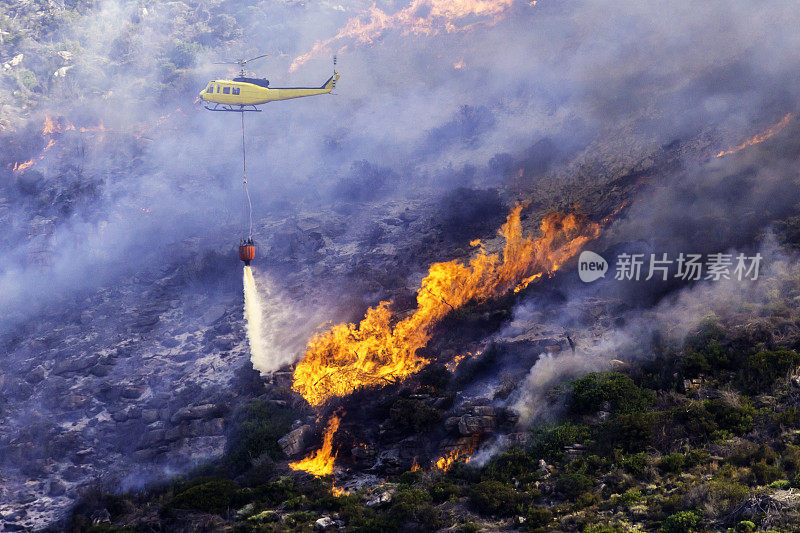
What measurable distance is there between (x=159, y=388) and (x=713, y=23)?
5360cm

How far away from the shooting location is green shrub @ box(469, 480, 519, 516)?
27.0 m

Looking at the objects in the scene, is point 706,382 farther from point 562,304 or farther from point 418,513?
point 418,513

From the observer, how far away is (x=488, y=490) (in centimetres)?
2783

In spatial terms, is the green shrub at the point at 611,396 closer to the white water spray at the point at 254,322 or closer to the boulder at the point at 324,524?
the boulder at the point at 324,524

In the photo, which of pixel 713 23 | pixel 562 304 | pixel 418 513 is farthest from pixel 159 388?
pixel 713 23

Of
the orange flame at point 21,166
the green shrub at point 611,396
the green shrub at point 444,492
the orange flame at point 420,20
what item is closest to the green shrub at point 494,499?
the green shrub at point 444,492

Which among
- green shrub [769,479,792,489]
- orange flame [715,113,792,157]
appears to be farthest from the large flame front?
green shrub [769,479,792,489]

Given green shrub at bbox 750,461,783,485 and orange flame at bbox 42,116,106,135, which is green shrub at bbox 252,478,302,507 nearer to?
green shrub at bbox 750,461,783,485

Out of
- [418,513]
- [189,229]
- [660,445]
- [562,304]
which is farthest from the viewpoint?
[189,229]

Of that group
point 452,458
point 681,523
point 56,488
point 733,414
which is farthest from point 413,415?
point 56,488

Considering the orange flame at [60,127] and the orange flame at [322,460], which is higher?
the orange flame at [60,127]

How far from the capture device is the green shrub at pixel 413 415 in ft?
113

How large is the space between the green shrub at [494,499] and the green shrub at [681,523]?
6.12m

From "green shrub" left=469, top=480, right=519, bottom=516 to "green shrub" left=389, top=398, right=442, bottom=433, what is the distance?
6.48 meters
